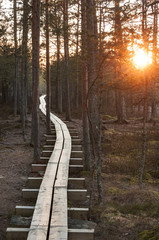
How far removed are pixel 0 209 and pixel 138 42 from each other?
593 cm

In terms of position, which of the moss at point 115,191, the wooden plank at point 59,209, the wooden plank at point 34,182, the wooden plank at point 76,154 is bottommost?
the moss at point 115,191

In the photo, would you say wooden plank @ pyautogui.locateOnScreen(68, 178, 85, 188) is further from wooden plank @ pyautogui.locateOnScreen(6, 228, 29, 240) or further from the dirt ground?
wooden plank @ pyautogui.locateOnScreen(6, 228, 29, 240)

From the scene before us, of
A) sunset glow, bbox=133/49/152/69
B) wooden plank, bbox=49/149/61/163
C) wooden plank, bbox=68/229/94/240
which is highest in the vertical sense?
sunset glow, bbox=133/49/152/69

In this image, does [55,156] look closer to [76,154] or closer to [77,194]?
[76,154]

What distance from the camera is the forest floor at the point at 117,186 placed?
5.72 m

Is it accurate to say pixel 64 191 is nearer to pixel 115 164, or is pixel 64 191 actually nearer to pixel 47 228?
pixel 47 228

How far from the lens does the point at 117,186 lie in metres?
8.79

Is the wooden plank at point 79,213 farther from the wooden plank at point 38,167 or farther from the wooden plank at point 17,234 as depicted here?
the wooden plank at point 38,167

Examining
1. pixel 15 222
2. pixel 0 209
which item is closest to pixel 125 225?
pixel 15 222

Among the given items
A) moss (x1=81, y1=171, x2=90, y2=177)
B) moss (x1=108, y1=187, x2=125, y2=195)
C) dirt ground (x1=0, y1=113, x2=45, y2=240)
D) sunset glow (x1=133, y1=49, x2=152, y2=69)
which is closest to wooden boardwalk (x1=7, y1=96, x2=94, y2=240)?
moss (x1=81, y1=171, x2=90, y2=177)

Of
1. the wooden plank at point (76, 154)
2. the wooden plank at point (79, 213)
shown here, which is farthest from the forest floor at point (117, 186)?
the wooden plank at point (76, 154)

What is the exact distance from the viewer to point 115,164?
11.3 metres

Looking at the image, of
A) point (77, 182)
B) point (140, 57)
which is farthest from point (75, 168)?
point (140, 57)

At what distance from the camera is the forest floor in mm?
5719
